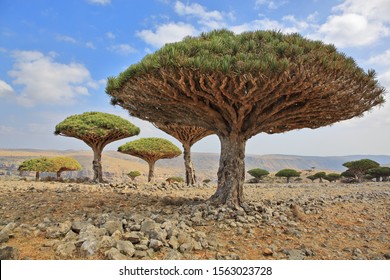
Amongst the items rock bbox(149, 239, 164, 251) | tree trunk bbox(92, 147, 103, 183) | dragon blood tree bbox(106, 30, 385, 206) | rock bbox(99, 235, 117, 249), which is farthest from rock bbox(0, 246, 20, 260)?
tree trunk bbox(92, 147, 103, 183)

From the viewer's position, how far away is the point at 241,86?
693 cm

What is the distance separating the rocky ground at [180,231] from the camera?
4.93 metres

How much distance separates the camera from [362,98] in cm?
892

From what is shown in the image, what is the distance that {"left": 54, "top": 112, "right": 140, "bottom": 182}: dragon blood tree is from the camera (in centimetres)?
2033

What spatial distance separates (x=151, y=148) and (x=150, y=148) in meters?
0.09

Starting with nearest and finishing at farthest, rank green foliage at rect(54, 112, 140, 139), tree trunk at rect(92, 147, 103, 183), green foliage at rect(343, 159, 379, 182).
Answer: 1. green foliage at rect(54, 112, 140, 139)
2. tree trunk at rect(92, 147, 103, 183)
3. green foliage at rect(343, 159, 379, 182)

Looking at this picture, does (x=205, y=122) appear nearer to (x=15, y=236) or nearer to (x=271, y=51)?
(x=271, y=51)

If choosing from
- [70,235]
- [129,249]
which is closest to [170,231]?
[129,249]

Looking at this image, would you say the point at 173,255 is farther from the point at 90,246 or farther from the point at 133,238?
the point at 90,246

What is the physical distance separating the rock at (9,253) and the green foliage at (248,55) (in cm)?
476

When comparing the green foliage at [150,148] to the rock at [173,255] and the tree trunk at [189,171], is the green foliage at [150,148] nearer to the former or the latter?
the tree trunk at [189,171]

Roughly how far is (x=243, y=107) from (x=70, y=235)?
5314 millimetres

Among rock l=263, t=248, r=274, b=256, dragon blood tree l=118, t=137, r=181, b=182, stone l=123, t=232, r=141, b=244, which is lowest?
rock l=263, t=248, r=274, b=256

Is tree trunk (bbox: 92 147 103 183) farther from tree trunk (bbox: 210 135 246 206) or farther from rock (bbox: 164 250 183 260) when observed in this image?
rock (bbox: 164 250 183 260)
